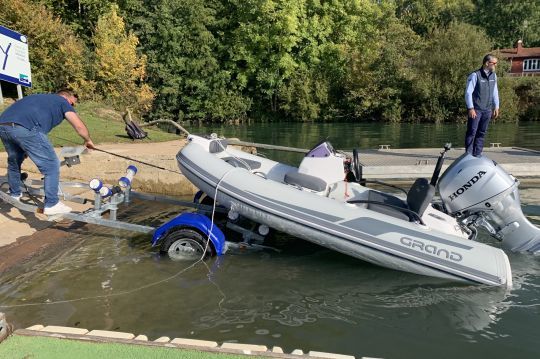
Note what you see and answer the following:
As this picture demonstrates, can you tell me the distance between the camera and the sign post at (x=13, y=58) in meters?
13.4

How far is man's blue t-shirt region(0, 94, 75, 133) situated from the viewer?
4891 millimetres

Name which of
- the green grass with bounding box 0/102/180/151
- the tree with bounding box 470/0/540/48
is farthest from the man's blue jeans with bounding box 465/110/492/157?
the tree with bounding box 470/0/540/48

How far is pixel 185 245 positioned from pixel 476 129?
512cm

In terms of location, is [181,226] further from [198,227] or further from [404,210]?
[404,210]

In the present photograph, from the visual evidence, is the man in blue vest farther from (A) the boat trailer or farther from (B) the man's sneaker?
(B) the man's sneaker

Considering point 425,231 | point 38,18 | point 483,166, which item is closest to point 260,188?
point 425,231

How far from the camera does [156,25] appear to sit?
113 ft

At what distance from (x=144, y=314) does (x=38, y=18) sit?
2256 centimetres

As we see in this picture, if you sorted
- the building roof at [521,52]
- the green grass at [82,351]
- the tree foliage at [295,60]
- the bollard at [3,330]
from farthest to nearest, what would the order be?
the building roof at [521,52], the tree foliage at [295,60], the bollard at [3,330], the green grass at [82,351]

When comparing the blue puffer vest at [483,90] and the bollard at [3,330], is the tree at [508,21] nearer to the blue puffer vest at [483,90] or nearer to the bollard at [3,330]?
the blue puffer vest at [483,90]

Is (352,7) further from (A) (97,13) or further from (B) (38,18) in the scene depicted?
(B) (38,18)

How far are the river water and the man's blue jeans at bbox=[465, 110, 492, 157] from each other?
3066 mm

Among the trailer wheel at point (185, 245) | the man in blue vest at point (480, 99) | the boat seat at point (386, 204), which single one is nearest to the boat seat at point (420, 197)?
the boat seat at point (386, 204)

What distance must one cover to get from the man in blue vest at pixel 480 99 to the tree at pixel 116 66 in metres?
20.3
